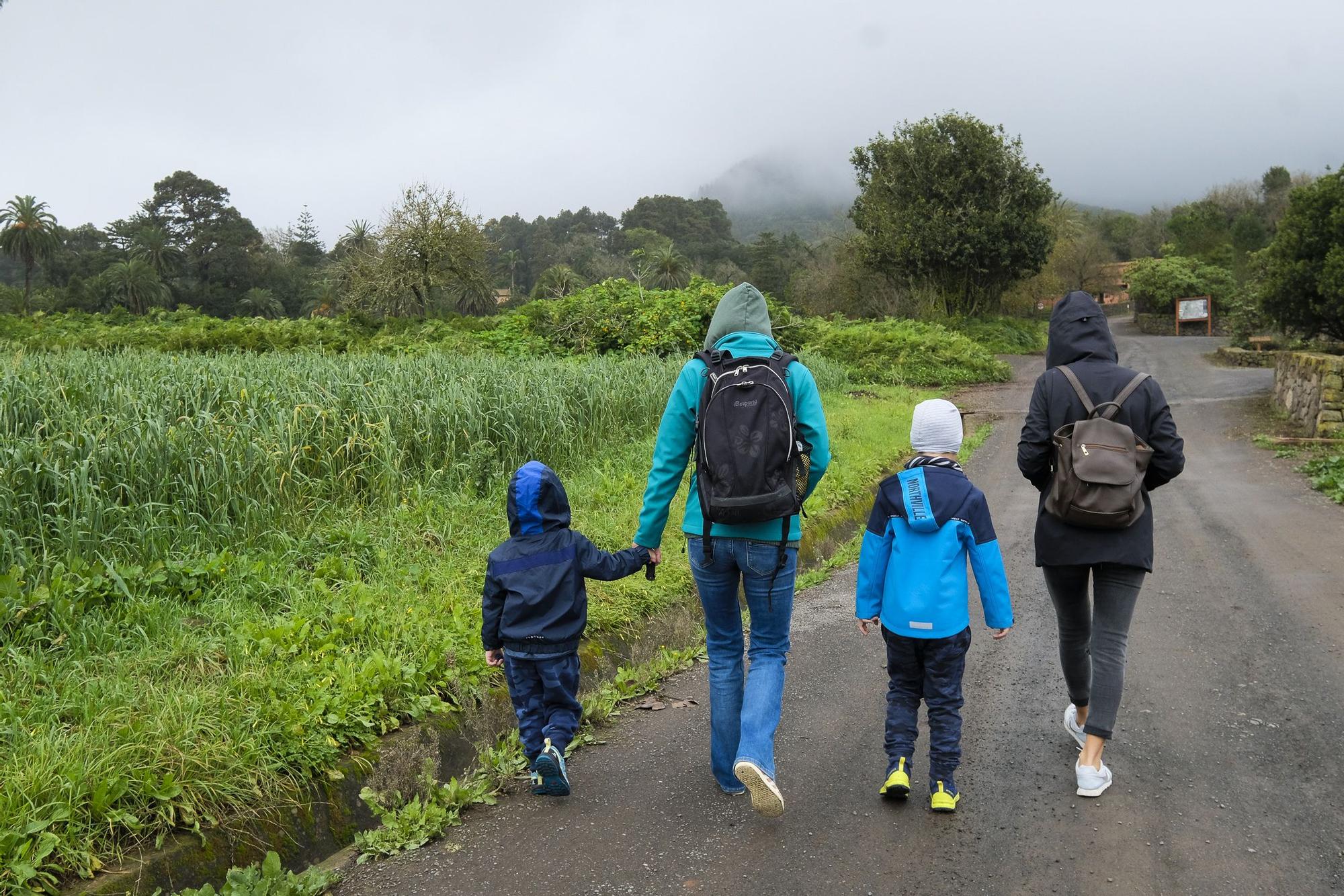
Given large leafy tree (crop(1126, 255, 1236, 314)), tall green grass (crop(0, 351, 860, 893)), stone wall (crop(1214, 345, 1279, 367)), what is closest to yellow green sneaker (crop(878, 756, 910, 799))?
tall green grass (crop(0, 351, 860, 893))

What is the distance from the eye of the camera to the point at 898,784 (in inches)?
144

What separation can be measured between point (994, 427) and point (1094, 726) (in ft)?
42.0

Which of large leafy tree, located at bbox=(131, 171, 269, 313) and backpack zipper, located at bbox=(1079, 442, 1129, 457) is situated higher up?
large leafy tree, located at bbox=(131, 171, 269, 313)

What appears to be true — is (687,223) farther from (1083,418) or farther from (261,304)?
(1083,418)

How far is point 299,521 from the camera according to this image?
6094mm

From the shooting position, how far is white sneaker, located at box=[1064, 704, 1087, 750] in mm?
4137

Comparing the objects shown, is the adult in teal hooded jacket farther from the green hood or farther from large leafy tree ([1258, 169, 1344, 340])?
large leafy tree ([1258, 169, 1344, 340])

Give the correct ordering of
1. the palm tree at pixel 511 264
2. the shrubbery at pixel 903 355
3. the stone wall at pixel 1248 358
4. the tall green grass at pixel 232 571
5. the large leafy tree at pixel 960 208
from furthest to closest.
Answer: the palm tree at pixel 511 264 < the large leafy tree at pixel 960 208 < the stone wall at pixel 1248 358 < the shrubbery at pixel 903 355 < the tall green grass at pixel 232 571

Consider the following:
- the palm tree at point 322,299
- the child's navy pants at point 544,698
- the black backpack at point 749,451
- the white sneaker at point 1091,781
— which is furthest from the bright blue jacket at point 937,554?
the palm tree at point 322,299

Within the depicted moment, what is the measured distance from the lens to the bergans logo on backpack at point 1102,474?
3596mm

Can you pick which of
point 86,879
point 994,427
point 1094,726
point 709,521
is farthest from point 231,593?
point 994,427

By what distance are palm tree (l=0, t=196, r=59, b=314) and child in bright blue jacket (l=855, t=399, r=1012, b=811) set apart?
5634 centimetres

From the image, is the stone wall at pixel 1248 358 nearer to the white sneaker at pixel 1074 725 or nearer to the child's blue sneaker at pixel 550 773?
the white sneaker at pixel 1074 725

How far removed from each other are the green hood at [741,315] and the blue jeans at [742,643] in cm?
81
